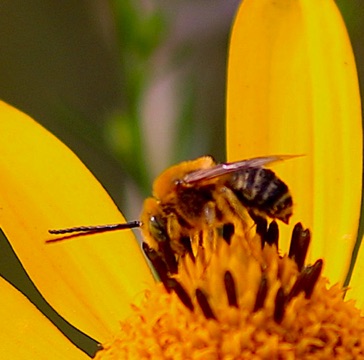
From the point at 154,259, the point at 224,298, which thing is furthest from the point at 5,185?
the point at 224,298

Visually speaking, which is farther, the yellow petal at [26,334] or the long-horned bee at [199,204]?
the yellow petal at [26,334]

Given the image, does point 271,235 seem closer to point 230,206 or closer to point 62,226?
point 230,206

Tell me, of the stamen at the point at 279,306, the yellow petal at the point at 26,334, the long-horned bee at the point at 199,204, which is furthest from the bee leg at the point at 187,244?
the yellow petal at the point at 26,334

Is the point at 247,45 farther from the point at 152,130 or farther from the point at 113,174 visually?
the point at 113,174

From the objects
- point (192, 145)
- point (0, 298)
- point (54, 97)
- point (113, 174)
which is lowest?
point (0, 298)

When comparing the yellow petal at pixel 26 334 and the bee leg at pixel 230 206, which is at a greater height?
the yellow petal at pixel 26 334

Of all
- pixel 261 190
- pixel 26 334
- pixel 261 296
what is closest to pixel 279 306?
pixel 261 296

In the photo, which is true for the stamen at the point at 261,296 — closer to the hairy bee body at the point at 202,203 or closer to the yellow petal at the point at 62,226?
the hairy bee body at the point at 202,203
